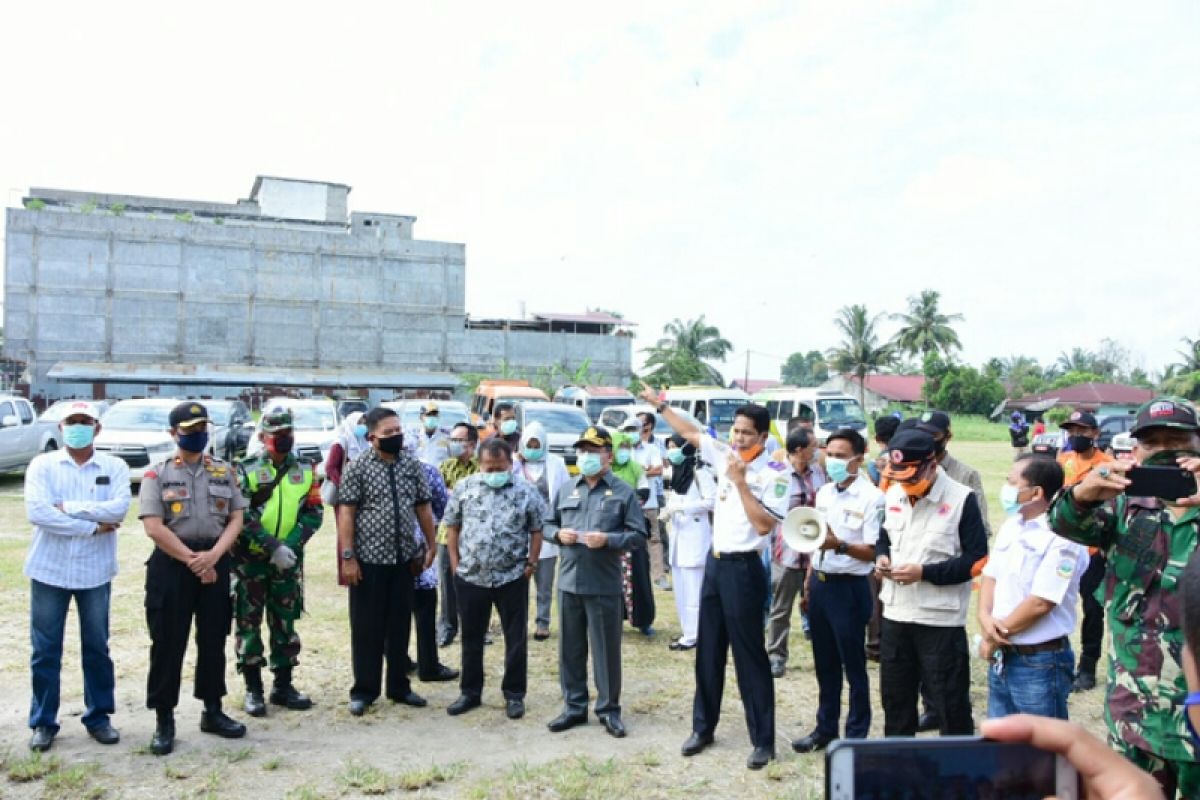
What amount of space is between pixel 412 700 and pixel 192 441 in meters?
2.10

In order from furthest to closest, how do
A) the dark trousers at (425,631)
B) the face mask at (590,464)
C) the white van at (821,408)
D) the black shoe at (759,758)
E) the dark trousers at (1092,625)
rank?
the white van at (821,408) < the dark trousers at (425,631) < the dark trousers at (1092,625) < the face mask at (590,464) < the black shoe at (759,758)

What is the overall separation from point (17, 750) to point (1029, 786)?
16.6 feet

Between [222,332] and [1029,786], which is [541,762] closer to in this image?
[1029,786]

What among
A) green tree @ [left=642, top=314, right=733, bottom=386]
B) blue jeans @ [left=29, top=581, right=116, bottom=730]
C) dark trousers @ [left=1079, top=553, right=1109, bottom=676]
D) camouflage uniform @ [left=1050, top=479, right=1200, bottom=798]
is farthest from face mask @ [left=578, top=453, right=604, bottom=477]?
green tree @ [left=642, top=314, right=733, bottom=386]

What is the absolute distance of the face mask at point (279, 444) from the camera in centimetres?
540

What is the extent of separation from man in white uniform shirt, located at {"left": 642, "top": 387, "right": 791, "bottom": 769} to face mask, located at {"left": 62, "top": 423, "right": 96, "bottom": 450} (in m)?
3.42

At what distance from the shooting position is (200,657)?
4883 millimetres

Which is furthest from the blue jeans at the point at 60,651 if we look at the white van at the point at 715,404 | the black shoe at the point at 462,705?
the white van at the point at 715,404

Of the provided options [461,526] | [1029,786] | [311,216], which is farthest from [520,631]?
[311,216]

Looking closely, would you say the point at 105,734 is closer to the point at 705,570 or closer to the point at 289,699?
the point at 289,699

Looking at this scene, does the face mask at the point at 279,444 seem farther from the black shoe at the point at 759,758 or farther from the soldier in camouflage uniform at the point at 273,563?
the black shoe at the point at 759,758

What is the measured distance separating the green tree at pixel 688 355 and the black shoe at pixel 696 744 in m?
40.5

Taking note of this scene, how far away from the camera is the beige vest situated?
402cm

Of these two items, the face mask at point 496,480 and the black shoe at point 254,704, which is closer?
the black shoe at point 254,704
